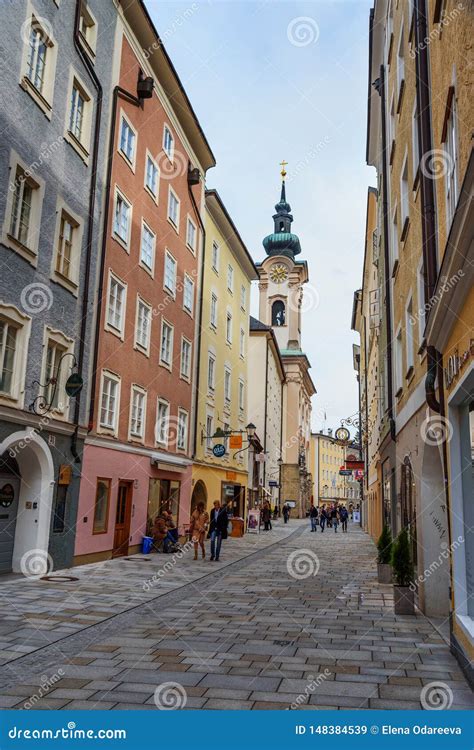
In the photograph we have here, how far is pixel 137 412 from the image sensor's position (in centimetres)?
2270

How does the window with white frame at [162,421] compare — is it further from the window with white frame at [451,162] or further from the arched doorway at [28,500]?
the window with white frame at [451,162]

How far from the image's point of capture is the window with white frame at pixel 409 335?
14.2m

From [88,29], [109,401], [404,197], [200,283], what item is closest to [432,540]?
[404,197]

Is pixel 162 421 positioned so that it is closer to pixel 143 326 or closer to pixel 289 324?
pixel 143 326

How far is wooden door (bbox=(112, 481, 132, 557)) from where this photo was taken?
2019 centimetres

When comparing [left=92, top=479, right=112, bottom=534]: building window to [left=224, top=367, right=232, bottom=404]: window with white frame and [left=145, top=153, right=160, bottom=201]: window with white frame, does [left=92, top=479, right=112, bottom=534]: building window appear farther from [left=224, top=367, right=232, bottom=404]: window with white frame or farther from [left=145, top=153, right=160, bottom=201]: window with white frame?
[left=224, top=367, right=232, bottom=404]: window with white frame

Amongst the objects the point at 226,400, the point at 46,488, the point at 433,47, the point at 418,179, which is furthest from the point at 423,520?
the point at 226,400

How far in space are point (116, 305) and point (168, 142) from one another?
9412 millimetres

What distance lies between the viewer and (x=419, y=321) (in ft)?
41.8

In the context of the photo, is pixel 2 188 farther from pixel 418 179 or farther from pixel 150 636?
pixel 150 636

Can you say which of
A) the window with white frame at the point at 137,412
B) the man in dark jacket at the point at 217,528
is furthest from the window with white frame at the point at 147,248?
the man in dark jacket at the point at 217,528

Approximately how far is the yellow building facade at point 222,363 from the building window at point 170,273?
456cm

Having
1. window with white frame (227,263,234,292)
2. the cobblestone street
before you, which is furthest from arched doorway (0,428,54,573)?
window with white frame (227,263,234,292)

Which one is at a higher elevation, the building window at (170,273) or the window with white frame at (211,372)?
the building window at (170,273)
